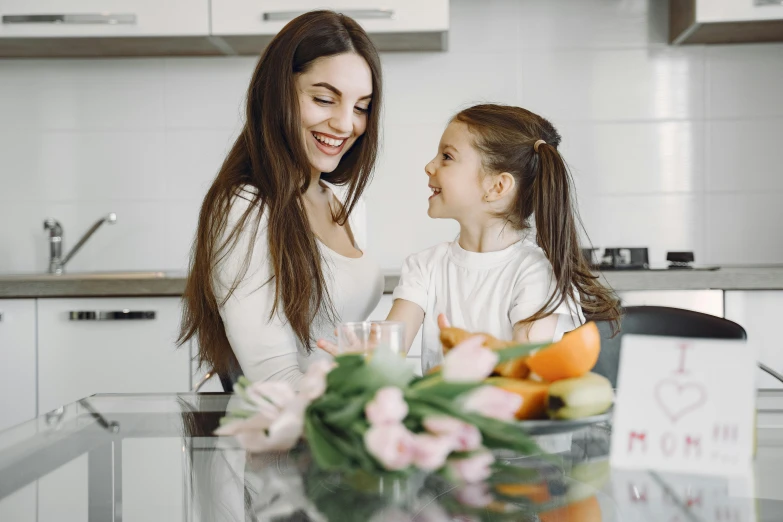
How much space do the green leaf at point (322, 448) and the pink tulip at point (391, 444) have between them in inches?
1.4

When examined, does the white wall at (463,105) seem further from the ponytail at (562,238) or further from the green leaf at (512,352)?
the green leaf at (512,352)

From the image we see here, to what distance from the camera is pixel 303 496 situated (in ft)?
2.08

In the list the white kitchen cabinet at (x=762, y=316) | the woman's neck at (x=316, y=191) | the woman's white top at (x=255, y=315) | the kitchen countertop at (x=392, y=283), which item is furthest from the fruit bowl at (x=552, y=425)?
the white kitchen cabinet at (x=762, y=316)

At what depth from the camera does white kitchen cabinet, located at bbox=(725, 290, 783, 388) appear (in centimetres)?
228

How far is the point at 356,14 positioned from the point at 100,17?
79 cm

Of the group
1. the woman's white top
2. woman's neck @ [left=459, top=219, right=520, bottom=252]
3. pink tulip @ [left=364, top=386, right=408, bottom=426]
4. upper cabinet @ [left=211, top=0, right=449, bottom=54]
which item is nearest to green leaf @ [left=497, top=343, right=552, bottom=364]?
pink tulip @ [left=364, top=386, right=408, bottom=426]

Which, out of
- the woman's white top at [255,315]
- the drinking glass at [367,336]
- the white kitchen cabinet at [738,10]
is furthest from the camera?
the white kitchen cabinet at [738,10]

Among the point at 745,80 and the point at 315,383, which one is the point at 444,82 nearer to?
the point at 745,80

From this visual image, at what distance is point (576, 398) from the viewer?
0.71 metres

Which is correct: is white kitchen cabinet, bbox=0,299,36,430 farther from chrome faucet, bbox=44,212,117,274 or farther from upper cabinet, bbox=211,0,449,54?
Result: upper cabinet, bbox=211,0,449,54

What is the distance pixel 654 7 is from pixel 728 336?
1.72m

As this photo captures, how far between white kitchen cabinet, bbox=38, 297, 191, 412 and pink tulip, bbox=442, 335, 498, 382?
6.13 feet

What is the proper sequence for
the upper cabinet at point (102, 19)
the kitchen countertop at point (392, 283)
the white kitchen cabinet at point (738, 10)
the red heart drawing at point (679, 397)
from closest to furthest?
the red heart drawing at point (679, 397), the kitchen countertop at point (392, 283), the white kitchen cabinet at point (738, 10), the upper cabinet at point (102, 19)

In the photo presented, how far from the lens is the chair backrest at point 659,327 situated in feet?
4.91
